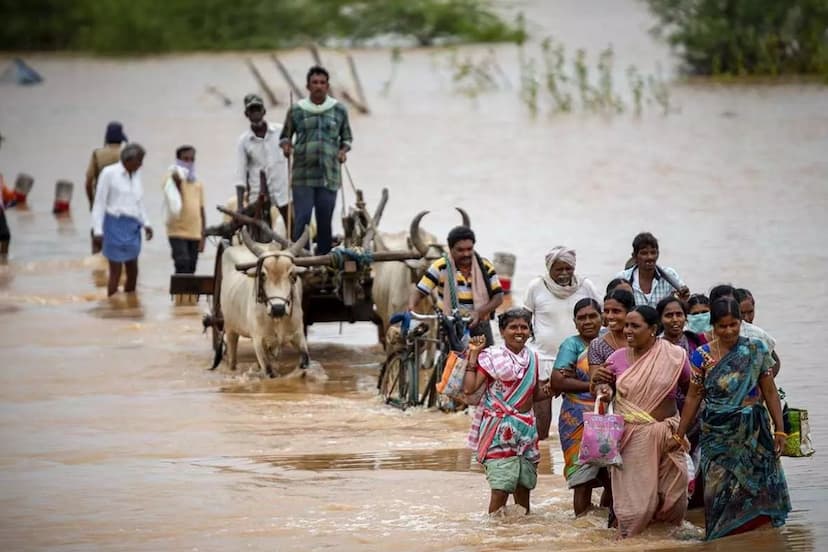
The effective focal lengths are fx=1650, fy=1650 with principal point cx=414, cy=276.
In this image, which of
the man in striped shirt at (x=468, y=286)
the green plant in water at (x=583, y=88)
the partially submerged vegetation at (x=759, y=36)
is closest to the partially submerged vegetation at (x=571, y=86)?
the green plant in water at (x=583, y=88)

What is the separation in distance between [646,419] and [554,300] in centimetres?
172

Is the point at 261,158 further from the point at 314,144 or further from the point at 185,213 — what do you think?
the point at 185,213

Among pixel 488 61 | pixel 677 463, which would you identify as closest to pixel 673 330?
pixel 677 463

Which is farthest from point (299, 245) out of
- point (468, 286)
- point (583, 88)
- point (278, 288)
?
point (583, 88)

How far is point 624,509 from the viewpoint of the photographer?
26.6 feet

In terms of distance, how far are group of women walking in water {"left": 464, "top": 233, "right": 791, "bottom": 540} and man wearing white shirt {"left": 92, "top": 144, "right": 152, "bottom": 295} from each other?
939cm

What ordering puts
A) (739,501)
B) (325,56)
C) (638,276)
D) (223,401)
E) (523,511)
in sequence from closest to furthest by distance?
(739,501), (523,511), (638,276), (223,401), (325,56)

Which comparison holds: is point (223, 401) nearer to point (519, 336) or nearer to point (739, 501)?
point (519, 336)

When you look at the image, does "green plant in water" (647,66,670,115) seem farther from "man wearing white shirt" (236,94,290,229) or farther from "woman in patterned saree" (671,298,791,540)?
"woman in patterned saree" (671,298,791,540)

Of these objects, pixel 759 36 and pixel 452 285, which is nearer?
pixel 452 285

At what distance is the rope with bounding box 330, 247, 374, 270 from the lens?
1259cm

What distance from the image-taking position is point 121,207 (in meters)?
17.2

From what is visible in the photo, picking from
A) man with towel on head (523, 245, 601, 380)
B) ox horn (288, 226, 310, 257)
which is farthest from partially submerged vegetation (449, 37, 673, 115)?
man with towel on head (523, 245, 601, 380)

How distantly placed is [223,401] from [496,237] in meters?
11.0
